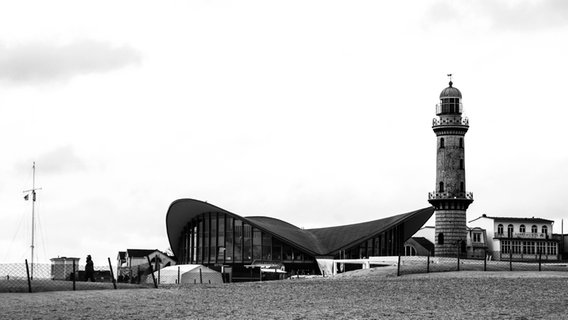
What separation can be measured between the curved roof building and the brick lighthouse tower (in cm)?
384

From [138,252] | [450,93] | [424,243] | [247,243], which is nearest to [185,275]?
[247,243]

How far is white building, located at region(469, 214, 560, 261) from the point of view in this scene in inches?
4326

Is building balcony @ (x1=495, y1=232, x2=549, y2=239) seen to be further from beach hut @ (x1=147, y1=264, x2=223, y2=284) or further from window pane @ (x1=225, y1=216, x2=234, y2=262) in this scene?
beach hut @ (x1=147, y1=264, x2=223, y2=284)

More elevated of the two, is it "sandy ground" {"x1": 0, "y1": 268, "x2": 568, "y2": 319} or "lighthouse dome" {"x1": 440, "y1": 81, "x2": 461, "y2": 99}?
"lighthouse dome" {"x1": 440, "y1": 81, "x2": 461, "y2": 99}

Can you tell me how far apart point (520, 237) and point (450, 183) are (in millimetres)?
24733

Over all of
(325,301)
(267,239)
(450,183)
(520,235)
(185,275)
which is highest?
(450,183)

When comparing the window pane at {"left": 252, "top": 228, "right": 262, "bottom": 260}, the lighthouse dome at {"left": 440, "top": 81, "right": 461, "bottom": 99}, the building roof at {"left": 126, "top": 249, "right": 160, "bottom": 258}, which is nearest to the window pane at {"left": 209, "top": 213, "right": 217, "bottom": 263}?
the window pane at {"left": 252, "top": 228, "right": 262, "bottom": 260}

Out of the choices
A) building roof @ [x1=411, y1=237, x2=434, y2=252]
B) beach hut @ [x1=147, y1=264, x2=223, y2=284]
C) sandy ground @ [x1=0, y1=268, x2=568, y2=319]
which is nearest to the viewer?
sandy ground @ [x1=0, y1=268, x2=568, y2=319]

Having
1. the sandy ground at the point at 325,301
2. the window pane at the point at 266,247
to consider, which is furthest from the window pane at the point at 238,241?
the sandy ground at the point at 325,301

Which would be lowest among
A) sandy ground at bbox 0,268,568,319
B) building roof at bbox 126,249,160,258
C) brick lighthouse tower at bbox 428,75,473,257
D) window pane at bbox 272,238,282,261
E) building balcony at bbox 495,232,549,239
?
sandy ground at bbox 0,268,568,319

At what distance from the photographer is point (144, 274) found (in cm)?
8881

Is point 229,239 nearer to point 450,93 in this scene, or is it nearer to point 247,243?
point 247,243

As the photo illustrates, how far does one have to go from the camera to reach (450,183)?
295ft

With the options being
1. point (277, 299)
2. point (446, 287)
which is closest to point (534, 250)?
point (446, 287)
